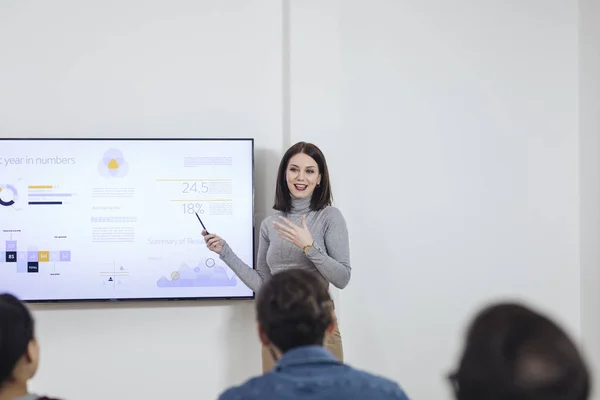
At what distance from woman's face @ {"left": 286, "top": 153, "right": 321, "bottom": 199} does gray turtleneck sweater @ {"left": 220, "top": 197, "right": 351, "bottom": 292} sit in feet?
0.18

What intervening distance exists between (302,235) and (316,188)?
0.43m

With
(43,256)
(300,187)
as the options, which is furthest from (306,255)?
(43,256)

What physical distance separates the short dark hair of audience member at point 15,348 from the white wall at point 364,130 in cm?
205

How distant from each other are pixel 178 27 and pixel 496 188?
6.76ft

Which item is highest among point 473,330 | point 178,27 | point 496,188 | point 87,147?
point 178,27

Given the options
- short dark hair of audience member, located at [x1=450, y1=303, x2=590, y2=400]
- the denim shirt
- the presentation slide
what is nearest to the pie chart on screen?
the presentation slide

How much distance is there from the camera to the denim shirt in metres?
1.41

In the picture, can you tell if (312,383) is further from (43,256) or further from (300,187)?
(43,256)

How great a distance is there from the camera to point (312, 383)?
1.42 meters

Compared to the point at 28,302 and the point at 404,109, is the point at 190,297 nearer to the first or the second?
the point at 28,302

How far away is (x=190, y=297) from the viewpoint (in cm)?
346

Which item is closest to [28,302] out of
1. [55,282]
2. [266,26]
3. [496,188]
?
[55,282]

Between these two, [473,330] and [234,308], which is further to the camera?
[234,308]

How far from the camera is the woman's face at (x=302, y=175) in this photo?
3184 mm
